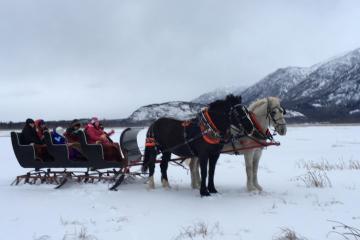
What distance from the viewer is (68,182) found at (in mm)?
11055

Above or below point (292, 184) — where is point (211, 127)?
above

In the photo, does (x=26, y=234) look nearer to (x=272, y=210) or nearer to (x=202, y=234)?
(x=202, y=234)

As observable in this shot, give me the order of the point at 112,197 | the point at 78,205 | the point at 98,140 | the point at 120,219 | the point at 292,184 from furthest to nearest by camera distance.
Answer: the point at 98,140 < the point at 292,184 < the point at 112,197 < the point at 78,205 < the point at 120,219

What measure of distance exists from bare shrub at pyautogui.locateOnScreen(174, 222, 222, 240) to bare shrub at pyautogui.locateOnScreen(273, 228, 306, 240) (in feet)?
2.75

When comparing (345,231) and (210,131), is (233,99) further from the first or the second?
(345,231)

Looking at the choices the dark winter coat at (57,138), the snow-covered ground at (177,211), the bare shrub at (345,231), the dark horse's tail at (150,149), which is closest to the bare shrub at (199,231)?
the snow-covered ground at (177,211)

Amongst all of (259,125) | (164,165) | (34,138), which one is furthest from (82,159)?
(259,125)

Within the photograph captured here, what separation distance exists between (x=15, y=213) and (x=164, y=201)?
2.82m

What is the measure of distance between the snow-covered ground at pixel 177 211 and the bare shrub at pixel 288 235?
0.27 feet

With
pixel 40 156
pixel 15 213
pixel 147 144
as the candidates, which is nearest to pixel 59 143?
pixel 40 156

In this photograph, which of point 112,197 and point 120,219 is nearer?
point 120,219

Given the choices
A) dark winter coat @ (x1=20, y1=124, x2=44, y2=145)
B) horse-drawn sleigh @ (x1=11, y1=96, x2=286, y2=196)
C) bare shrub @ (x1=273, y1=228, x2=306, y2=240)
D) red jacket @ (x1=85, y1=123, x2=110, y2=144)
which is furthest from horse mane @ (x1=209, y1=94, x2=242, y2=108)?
dark winter coat @ (x1=20, y1=124, x2=44, y2=145)

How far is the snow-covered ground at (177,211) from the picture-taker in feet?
20.3

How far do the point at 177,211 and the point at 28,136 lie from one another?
5.44 meters
